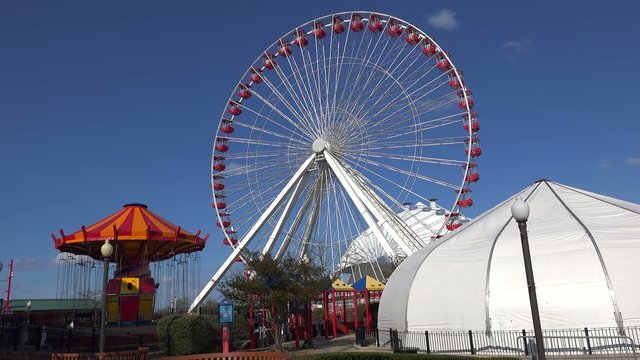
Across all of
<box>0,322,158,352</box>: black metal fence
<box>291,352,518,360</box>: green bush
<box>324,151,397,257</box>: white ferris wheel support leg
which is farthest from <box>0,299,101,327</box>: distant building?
<box>291,352,518,360</box>: green bush

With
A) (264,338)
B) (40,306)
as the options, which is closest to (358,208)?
(264,338)

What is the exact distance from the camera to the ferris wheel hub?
108ft

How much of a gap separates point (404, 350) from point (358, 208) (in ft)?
49.4

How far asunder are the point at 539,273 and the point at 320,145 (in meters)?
18.6

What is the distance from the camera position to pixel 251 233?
34.6 m

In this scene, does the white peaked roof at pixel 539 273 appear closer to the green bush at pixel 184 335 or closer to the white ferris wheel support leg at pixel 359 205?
the green bush at pixel 184 335

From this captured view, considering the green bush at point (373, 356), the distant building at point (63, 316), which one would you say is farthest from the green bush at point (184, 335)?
the distant building at point (63, 316)

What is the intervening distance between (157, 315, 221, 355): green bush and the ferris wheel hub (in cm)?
1521

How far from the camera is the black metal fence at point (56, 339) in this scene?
17766 millimetres

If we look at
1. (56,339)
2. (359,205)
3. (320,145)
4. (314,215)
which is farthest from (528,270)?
(314,215)

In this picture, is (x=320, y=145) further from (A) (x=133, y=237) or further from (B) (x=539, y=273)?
(B) (x=539, y=273)

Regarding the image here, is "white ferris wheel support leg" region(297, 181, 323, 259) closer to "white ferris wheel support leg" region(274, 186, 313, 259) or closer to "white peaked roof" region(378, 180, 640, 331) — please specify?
"white ferris wheel support leg" region(274, 186, 313, 259)

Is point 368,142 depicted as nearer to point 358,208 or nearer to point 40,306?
point 358,208

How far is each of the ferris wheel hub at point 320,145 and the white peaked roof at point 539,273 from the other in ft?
43.9
